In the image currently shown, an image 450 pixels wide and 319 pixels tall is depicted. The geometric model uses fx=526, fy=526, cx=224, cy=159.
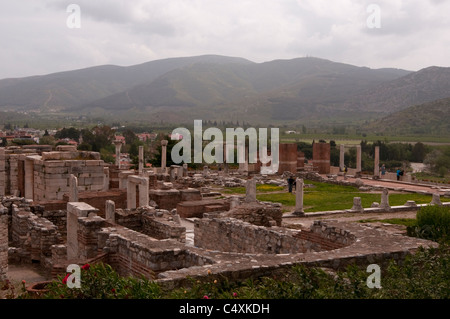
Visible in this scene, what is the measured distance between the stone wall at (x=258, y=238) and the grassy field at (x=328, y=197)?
10.5 meters

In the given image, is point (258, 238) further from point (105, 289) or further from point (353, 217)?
point (353, 217)

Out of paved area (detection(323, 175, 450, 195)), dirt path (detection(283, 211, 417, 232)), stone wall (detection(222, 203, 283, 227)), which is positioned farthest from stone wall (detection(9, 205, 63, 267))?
paved area (detection(323, 175, 450, 195))

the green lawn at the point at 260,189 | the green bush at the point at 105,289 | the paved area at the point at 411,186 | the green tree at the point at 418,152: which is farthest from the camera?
the green tree at the point at 418,152

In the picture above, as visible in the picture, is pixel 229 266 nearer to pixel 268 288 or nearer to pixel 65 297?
pixel 268 288

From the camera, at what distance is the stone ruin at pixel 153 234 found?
7105 millimetres

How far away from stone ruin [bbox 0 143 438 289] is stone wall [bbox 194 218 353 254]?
0.02m

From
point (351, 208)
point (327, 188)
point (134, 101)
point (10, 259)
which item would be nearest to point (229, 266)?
point (10, 259)

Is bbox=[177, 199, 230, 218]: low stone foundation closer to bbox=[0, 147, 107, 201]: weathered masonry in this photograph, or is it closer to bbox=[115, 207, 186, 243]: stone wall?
bbox=[0, 147, 107, 201]: weathered masonry

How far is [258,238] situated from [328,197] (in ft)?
55.9

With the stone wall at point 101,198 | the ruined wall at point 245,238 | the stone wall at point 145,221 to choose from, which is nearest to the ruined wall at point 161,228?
the stone wall at point 145,221

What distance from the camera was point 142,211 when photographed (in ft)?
41.5

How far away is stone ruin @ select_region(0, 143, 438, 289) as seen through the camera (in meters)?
7.11

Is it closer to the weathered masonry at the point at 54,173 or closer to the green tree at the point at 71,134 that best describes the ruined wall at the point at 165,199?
the weathered masonry at the point at 54,173

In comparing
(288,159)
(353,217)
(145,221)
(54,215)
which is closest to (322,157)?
(288,159)
